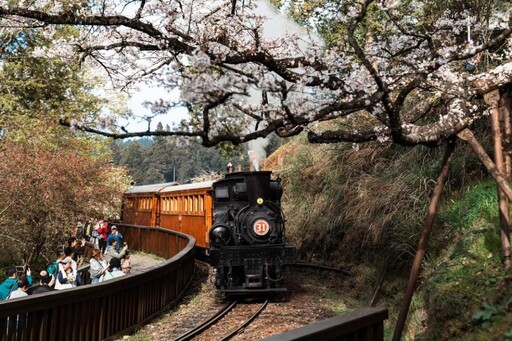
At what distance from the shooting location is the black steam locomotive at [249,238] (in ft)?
36.3

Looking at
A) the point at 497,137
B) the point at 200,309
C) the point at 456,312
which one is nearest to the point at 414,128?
the point at 497,137

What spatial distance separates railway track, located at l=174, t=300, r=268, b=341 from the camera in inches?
333

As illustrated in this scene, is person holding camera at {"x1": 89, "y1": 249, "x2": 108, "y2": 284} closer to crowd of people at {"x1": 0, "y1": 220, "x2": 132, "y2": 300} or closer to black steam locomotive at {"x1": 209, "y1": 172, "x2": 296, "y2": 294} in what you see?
crowd of people at {"x1": 0, "y1": 220, "x2": 132, "y2": 300}

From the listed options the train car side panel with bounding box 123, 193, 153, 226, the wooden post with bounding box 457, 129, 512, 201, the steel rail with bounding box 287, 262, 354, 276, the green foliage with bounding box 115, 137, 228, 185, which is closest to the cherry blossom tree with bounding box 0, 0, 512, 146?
the wooden post with bounding box 457, 129, 512, 201

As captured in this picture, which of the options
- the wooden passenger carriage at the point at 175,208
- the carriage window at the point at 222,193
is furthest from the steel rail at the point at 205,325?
the wooden passenger carriage at the point at 175,208

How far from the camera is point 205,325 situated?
9.07 metres

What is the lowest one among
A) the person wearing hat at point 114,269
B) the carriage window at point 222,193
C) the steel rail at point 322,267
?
the steel rail at point 322,267

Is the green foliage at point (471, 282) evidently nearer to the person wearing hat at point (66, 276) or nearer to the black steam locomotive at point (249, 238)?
the black steam locomotive at point (249, 238)

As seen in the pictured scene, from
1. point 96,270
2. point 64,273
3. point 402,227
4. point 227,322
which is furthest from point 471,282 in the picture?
point 96,270

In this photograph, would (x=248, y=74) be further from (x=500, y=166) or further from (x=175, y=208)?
(x=175, y=208)

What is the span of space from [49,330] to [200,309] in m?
5.06

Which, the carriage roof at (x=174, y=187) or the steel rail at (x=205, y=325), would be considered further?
the carriage roof at (x=174, y=187)

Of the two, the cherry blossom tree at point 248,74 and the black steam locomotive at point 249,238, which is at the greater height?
the cherry blossom tree at point 248,74

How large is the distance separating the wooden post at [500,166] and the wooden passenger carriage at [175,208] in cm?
877
